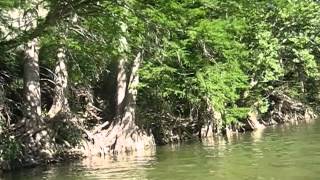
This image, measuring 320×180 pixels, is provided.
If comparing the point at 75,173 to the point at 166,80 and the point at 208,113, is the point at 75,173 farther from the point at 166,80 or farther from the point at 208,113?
the point at 208,113

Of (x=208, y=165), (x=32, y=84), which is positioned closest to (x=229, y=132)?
(x=32, y=84)

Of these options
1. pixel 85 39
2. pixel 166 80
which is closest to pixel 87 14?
pixel 85 39

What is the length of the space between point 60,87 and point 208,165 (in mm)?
7042

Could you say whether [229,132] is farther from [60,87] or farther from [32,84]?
[32,84]

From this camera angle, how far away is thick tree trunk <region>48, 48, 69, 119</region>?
19.5 metres

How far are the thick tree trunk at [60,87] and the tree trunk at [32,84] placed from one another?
75 centimetres

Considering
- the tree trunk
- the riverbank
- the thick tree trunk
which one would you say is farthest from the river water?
the thick tree trunk

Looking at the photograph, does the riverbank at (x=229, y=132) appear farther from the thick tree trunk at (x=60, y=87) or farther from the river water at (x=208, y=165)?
the thick tree trunk at (x=60, y=87)

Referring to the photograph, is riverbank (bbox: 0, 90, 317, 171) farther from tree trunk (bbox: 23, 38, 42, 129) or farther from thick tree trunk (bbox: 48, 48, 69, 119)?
tree trunk (bbox: 23, 38, 42, 129)

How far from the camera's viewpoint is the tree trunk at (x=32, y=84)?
18172 millimetres

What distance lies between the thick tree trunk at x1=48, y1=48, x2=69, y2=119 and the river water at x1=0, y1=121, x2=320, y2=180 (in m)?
2.19

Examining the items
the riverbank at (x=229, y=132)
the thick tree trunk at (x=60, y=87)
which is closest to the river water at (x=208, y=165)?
the riverbank at (x=229, y=132)

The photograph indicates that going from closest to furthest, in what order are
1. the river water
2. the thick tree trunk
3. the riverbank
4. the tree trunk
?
the river water < the riverbank < the tree trunk < the thick tree trunk

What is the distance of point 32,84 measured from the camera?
1889 centimetres
